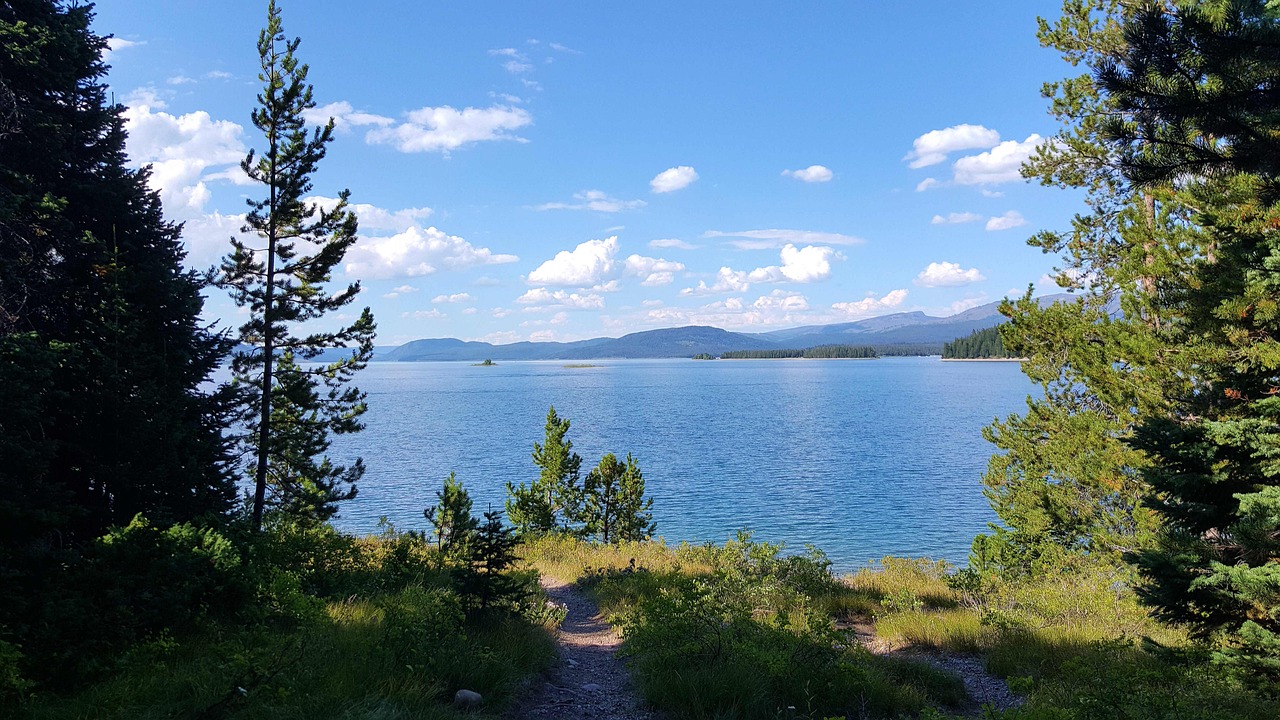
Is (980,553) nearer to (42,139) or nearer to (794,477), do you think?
(42,139)

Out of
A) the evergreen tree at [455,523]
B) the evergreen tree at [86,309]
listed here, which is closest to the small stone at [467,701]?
the evergreen tree at [455,523]

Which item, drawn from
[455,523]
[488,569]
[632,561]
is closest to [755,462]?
[632,561]

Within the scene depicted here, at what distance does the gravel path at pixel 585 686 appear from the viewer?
7117 mm

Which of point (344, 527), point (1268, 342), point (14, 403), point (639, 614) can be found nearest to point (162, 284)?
point (14, 403)

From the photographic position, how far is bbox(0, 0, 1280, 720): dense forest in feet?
18.6

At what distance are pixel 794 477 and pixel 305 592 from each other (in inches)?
1528

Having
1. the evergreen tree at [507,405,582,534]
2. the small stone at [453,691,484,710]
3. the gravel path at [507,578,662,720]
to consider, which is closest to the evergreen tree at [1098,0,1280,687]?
the gravel path at [507,578,662,720]

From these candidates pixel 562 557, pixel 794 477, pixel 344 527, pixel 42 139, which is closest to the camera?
pixel 42 139

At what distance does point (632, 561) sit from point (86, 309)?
12664 mm

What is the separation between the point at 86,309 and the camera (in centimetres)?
1061

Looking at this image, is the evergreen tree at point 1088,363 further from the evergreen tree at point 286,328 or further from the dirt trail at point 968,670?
the evergreen tree at point 286,328

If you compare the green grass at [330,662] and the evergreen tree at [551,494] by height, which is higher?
the green grass at [330,662]

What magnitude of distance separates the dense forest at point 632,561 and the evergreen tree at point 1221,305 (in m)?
0.03

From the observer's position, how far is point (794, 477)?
4447 cm
